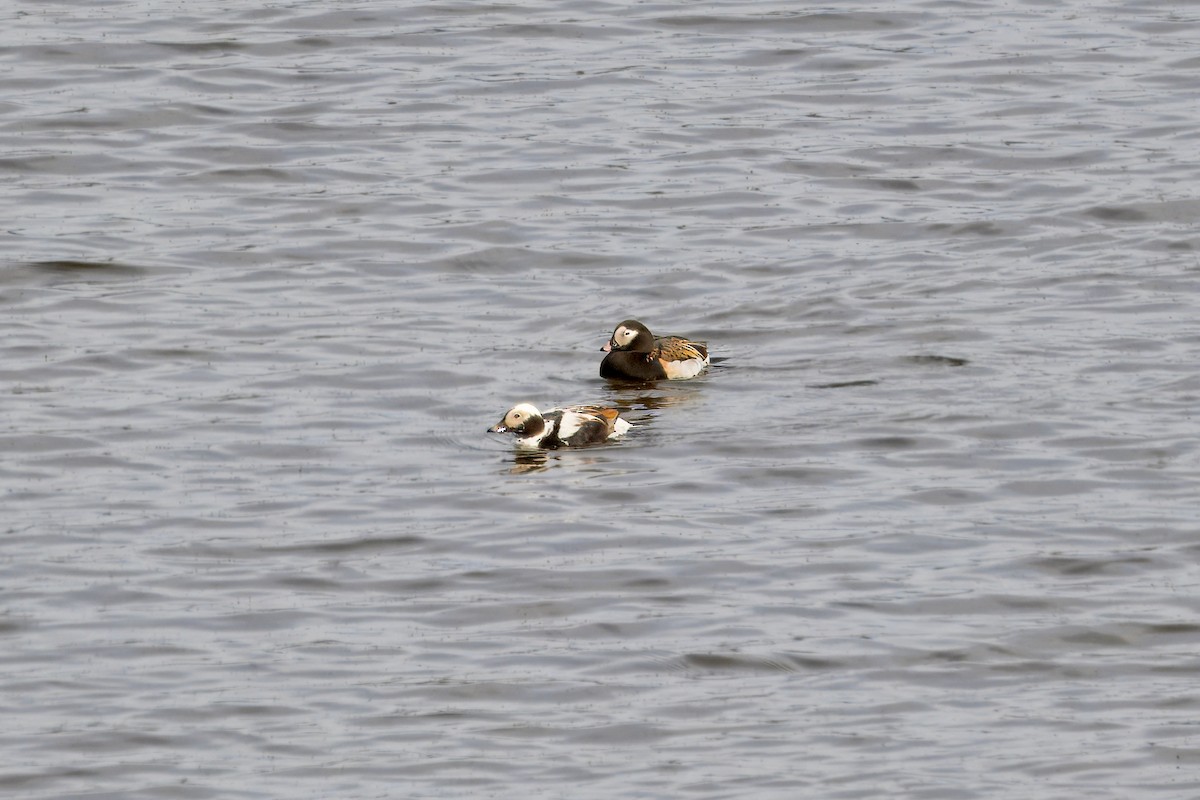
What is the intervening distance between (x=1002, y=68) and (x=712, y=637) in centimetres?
1660

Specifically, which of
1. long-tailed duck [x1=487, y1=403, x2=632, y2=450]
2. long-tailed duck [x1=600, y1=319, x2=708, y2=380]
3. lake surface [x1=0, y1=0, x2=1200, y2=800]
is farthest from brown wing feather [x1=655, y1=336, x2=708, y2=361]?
long-tailed duck [x1=487, y1=403, x2=632, y2=450]

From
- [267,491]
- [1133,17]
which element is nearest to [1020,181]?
[1133,17]

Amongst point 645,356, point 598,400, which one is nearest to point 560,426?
point 598,400

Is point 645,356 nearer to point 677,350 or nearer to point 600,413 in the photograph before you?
point 677,350

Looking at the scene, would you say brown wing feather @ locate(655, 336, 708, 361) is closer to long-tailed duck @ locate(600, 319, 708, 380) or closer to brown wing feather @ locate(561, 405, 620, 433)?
long-tailed duck @ locate(600, 319, 708, 380)

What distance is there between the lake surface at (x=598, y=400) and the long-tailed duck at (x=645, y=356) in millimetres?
152

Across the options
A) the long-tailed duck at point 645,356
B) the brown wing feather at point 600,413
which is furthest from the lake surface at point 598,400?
the brown wing feather at point 600,413

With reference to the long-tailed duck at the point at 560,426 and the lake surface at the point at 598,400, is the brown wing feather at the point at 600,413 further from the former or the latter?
the lake surface at the point at 598,400

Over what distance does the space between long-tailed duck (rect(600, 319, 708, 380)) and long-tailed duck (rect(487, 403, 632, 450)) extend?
1086 mm

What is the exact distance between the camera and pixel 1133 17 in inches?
1148

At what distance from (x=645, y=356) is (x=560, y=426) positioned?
76.9 inches

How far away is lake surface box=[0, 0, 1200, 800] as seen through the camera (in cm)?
1096

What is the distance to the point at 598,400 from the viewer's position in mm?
17594

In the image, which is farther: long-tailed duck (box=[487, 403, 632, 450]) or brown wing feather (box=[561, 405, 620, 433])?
brown wing feather (box=[561, 405, 620, 433])
